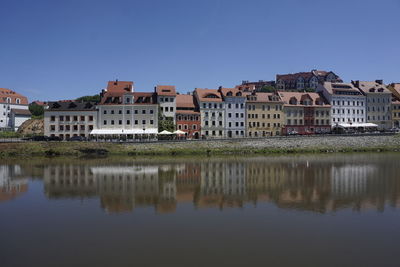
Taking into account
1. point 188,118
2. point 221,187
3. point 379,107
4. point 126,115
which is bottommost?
point 221,187

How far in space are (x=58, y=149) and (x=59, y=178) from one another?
24.8 m

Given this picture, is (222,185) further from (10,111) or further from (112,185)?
(10,111)

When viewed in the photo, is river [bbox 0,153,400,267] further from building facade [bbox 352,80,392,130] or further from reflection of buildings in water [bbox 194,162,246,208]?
building facade [bbox 352,80,392,130]

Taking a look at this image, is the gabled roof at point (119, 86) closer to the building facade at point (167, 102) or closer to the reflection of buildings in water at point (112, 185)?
the building facade at point (167, 102)

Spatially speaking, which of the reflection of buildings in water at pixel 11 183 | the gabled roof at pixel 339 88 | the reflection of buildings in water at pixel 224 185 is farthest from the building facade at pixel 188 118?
the reflection of buildings in water at pixel 11 183

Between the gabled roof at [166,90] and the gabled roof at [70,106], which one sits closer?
the gabled roof at [70,106]

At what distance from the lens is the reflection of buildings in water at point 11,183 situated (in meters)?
26.2

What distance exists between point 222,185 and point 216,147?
1225 inches

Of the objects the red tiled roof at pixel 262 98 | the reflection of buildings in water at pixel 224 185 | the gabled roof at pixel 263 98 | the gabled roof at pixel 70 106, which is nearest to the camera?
the reflection of buildings in water at pixel 224 185

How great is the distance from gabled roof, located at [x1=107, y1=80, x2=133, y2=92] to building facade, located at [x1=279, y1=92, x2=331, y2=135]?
36426mm

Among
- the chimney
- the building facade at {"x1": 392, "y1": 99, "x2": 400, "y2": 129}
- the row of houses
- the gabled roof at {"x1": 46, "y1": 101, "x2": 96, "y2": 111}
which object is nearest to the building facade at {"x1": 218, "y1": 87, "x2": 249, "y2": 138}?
the row of houses

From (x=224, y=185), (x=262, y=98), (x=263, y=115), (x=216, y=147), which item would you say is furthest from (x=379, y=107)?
(x=224, y=185)

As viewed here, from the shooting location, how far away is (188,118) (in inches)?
2948

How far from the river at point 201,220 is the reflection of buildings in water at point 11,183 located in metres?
0.17
